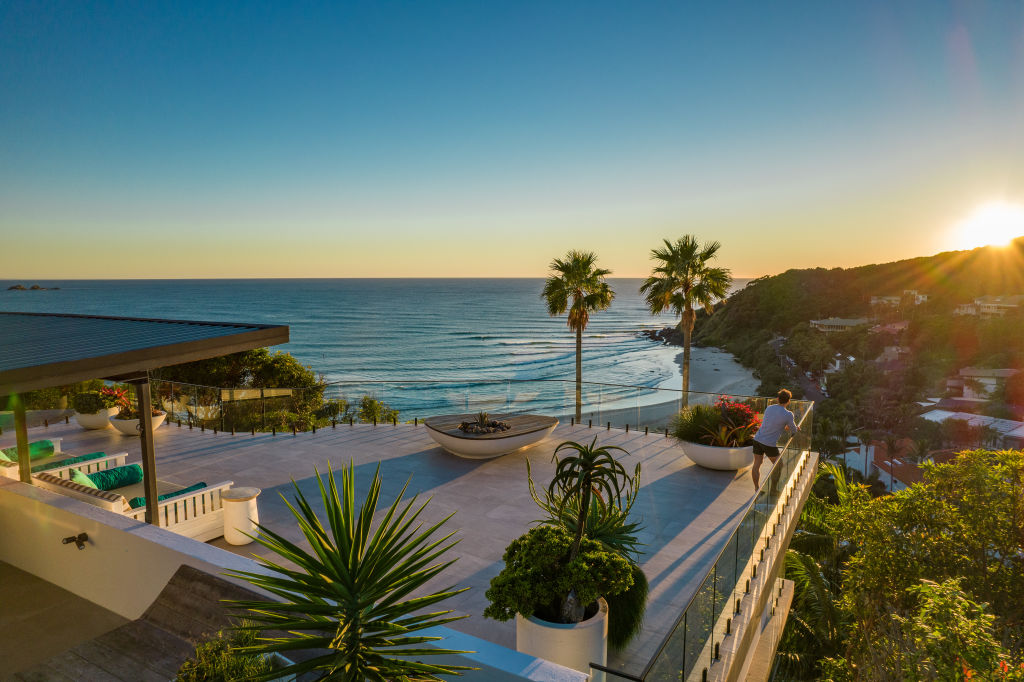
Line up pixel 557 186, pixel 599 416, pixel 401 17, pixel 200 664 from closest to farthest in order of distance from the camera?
pixel 200 664 < pixel 599 416 < pixel 401 17 < pixel 557 186

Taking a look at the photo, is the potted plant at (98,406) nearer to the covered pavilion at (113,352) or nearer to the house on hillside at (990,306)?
the covered pavilion at (113,352)

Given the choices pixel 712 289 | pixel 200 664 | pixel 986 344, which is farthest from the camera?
pixel 986 344

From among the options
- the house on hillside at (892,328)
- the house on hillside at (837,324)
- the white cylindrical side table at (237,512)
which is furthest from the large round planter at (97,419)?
the house on hillside at (837,324)

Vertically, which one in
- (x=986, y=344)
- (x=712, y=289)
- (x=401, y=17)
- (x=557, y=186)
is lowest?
(x=986, y=344)

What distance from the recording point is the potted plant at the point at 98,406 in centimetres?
1195

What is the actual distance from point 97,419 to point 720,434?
42.2 feet

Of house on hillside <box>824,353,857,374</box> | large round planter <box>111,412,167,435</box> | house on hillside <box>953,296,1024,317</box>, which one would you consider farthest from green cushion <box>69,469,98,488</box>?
house on hillside <box>953,296,1024,317</box>

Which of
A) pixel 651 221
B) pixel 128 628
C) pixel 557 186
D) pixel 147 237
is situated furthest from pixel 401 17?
pixel 147 237

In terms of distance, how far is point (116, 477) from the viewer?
284 inches

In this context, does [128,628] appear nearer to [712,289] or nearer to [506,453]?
[506,453]

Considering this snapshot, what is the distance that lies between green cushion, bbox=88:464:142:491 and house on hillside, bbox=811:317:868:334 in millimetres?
69985

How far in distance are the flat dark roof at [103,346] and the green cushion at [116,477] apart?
1.95m

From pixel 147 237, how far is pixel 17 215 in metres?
Result: 16.9

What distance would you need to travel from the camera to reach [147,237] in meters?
80.4
